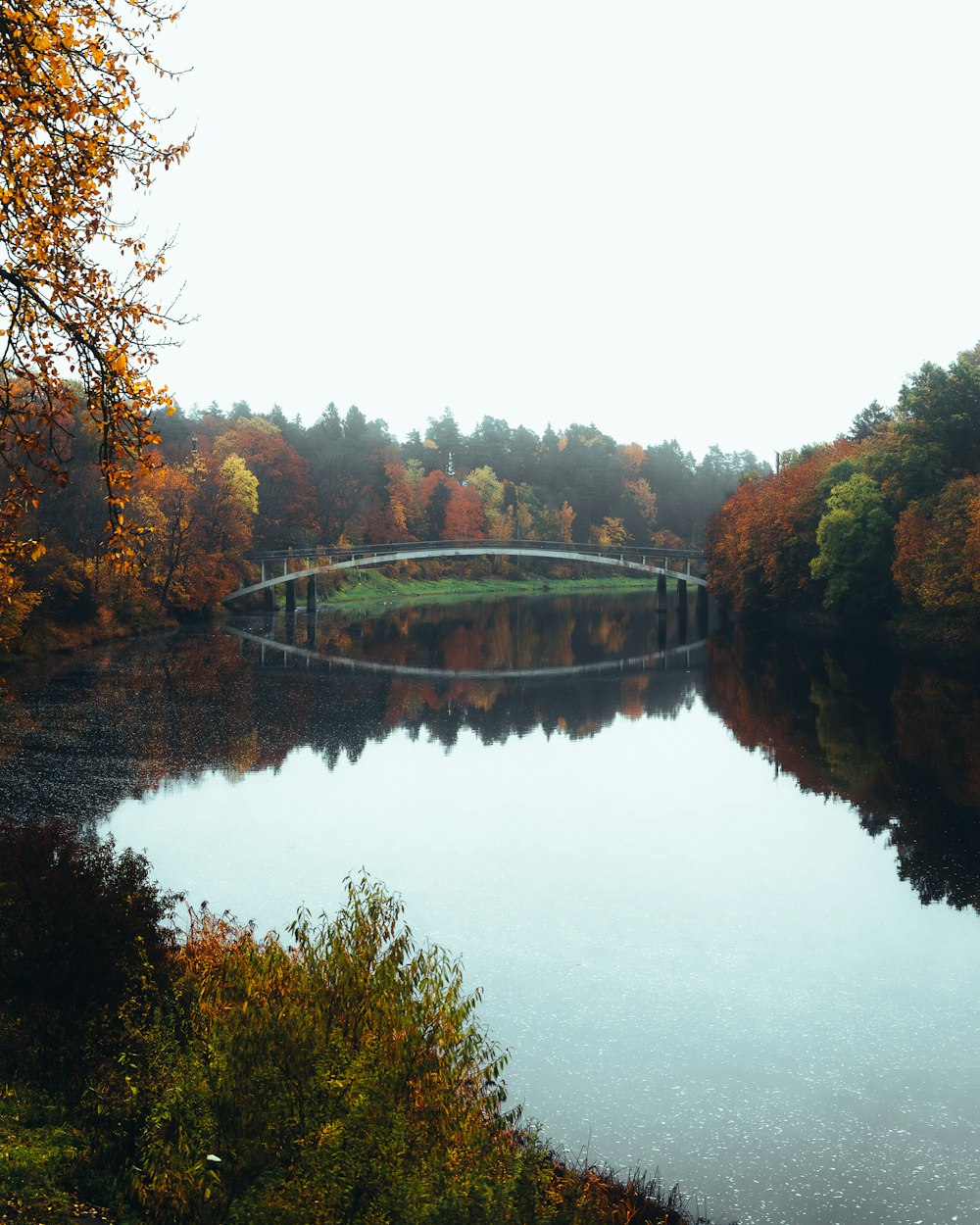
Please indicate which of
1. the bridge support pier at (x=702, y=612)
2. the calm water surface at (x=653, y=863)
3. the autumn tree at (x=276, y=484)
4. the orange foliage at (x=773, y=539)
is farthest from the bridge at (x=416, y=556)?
the calm water surface at (x=653, y=863)

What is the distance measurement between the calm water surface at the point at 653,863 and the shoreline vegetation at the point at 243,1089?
1.75m

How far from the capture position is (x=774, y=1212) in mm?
10102

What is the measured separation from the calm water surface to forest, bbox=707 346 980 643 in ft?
16.5

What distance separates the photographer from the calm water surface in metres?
11.7

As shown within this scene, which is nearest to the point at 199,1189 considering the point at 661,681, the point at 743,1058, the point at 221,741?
the point at 743,1058

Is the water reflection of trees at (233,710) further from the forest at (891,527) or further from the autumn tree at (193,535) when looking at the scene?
the forest at (891,527)

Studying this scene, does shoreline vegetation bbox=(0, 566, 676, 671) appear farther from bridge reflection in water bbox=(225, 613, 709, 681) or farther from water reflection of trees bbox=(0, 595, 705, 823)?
bridge reflection in water bbox=(225, 613, 709, 681)

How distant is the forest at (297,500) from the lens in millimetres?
48469

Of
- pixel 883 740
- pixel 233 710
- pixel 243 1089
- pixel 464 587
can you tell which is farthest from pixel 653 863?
pixel 464 587

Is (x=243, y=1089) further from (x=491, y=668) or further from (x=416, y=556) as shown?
(x=416, y=556)

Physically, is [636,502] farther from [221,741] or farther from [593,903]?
[593,903]

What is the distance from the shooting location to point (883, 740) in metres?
31.5

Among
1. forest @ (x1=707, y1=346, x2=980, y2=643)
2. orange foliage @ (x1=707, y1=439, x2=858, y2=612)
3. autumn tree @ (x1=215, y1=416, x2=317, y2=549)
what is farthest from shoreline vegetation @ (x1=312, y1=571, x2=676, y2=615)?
forest @ (x1=707, y1=346, x2=980, y2=643)

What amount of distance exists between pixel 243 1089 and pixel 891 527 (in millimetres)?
50626
